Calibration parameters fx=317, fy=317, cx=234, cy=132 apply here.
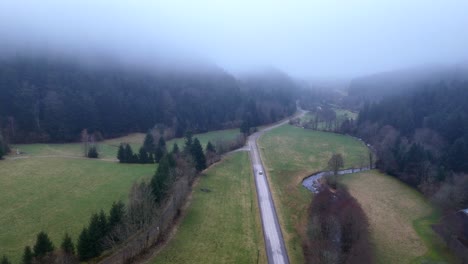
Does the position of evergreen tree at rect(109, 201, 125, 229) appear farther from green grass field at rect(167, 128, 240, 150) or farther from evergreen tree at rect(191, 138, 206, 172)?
green grass field at rect(167, 128, 240, 150)

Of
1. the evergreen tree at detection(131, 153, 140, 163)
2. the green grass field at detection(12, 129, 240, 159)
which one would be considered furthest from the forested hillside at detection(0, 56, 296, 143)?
the evergreen tree at detection(131, 153, 140, 163)

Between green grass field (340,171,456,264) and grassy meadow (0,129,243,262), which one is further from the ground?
grassy meadow (0,129,243,262)

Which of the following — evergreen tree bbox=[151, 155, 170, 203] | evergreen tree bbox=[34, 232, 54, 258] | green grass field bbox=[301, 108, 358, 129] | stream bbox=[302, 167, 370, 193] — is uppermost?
green grass field bbox=[301, 108, 358, 129]

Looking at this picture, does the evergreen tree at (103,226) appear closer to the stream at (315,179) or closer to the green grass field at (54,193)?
the green grass field at (54,193)

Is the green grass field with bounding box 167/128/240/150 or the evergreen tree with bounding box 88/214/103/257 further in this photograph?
the green grass field with bounding box 167/128/240/150

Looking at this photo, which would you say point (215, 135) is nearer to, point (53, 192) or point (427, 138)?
point (427, 138)

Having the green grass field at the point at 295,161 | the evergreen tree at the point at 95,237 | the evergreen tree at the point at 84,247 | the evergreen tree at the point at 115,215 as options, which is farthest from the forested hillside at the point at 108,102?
the evergreen tree at the point at 84,247

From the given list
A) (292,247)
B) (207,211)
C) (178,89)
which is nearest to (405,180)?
(292,247)
